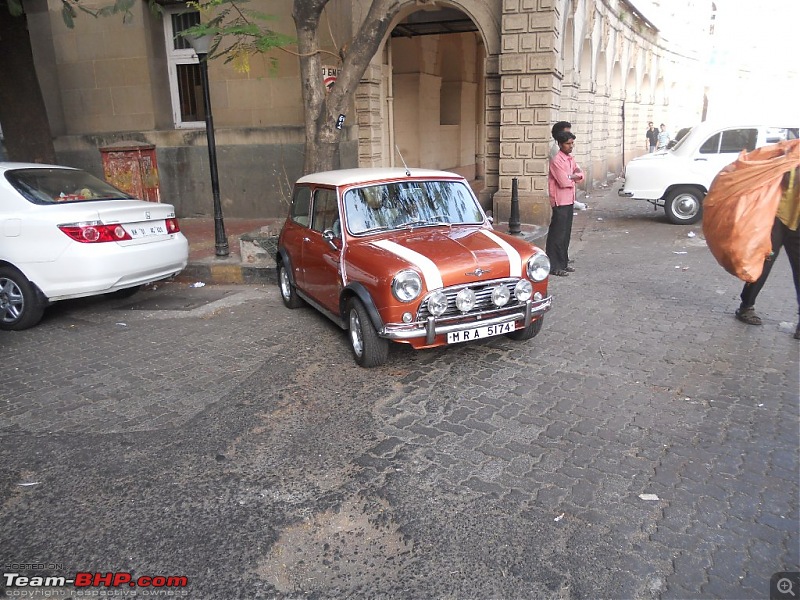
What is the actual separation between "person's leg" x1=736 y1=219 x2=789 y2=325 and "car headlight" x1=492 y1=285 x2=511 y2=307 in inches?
107

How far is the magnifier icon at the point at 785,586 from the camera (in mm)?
2629

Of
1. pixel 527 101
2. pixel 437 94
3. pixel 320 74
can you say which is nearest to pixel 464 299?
pixel 320 74

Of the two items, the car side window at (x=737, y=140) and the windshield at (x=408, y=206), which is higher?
the car side window at (x=737, y=140)

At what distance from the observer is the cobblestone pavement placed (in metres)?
2.85

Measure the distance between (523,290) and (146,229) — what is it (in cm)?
451

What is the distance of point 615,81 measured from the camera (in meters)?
23.8

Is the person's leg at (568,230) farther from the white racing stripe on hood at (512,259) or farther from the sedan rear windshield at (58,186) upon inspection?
the sedan rear windshield at (58,186)

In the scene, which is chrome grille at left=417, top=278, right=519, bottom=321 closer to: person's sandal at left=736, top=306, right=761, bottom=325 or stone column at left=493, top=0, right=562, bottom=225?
person's sandal at left=736, top=306, right=761, bottom=325

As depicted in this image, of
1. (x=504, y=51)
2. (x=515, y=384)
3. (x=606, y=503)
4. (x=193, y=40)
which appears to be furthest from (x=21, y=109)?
(x=606, y=503)

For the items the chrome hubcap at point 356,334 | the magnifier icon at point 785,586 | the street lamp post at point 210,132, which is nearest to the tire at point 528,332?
the chrome hubcap at point 356,334

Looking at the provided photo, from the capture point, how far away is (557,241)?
27.6 feet

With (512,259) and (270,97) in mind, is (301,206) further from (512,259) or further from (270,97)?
(270,97)

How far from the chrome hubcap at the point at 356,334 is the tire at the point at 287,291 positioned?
1.95 m

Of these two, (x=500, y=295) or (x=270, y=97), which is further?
(x=270, y=97)
